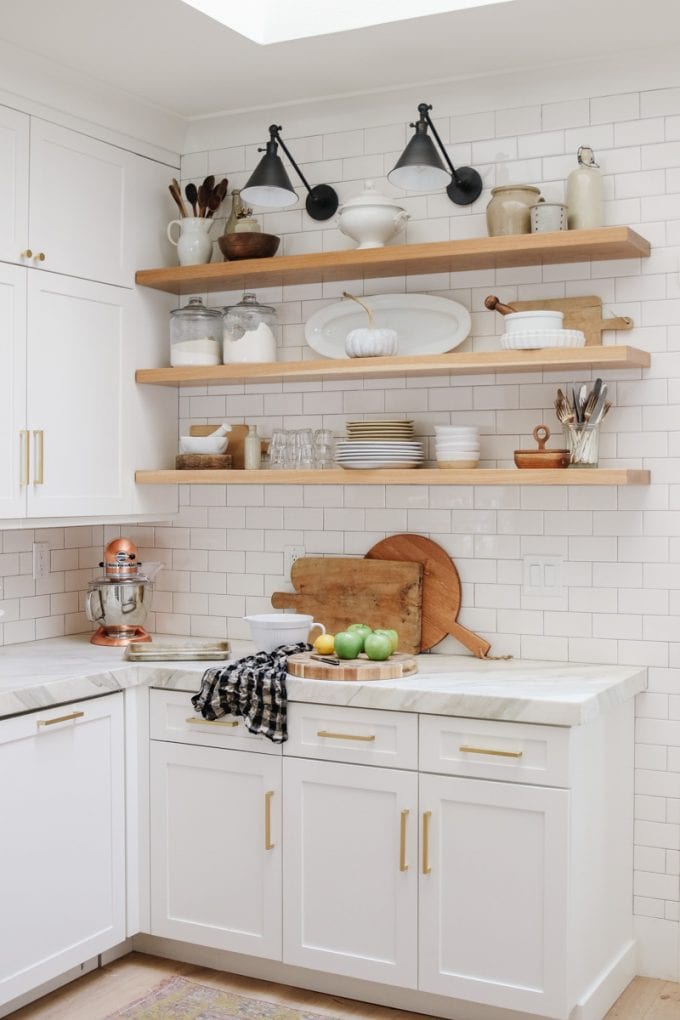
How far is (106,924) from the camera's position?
348 centimetres

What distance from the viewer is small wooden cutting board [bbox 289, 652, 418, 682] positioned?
129 inches

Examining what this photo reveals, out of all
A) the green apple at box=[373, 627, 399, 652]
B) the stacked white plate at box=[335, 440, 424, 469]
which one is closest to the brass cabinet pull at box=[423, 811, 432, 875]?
the green apple at box=[373, 627, 399, 652]

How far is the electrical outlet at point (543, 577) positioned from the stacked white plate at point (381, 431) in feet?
1.84

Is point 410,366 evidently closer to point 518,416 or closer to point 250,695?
point 518,416

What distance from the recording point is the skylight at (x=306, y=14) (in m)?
3.19

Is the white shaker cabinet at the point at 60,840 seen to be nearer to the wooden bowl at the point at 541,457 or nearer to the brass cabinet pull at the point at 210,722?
the brass cabinet pull at the point at 210,722

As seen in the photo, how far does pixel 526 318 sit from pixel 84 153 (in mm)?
1558

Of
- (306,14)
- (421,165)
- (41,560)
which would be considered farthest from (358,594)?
(306,14)

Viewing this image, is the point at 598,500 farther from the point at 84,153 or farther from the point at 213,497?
the point at 84,153

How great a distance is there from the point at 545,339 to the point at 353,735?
126cm

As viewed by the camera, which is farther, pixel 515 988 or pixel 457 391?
pixel 457 391

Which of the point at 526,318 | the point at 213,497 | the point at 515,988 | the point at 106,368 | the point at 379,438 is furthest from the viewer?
the point at 213,497

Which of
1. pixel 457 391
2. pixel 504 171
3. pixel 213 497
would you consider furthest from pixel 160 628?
pixel 504 171

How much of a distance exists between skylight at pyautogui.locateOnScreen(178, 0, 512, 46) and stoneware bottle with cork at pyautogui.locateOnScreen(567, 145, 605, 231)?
584mm
